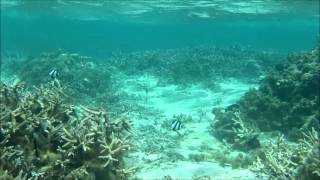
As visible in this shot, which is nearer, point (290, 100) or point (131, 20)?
point (290, 100)

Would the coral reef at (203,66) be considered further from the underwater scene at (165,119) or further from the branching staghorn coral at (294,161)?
→ the branching staghorn coral at (294,161)

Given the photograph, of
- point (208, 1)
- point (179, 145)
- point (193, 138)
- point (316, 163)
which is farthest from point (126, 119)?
point (208, 1)

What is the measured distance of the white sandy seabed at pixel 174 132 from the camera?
10391 mm

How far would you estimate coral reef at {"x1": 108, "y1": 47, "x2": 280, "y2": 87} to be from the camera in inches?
991

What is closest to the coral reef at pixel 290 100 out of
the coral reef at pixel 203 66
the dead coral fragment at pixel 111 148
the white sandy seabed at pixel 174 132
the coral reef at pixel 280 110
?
the coral reef at pixel 280 110

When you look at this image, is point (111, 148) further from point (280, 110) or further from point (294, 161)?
point (280, 110)

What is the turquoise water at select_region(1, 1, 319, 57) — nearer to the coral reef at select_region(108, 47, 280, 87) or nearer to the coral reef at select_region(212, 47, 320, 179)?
the coral reef at select_region(108, 47, 280, 87)

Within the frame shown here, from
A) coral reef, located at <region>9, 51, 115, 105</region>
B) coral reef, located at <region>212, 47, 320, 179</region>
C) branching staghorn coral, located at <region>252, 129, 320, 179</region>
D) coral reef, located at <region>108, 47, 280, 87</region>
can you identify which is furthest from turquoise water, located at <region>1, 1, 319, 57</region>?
branching staghorn coral, located at <region>252, 129, 320, 179</region>

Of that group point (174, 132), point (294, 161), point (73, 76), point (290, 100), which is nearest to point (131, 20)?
point (73, 76)

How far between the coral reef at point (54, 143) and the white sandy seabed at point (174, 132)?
3.48 feet

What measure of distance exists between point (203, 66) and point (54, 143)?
1976 centimetres

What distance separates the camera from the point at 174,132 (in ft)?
49.0

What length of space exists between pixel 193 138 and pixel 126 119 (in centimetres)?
620

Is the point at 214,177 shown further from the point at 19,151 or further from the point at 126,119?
the point at 19,151
